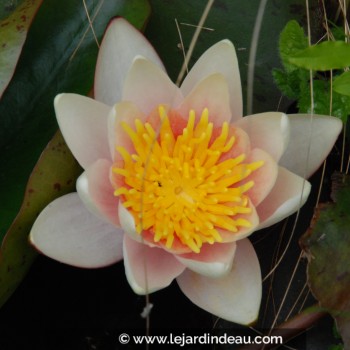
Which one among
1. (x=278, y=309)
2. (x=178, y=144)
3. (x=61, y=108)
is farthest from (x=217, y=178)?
(x=278, y=309)

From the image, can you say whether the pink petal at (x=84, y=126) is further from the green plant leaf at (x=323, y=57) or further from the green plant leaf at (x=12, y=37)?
the green plant leaf at (x=323, y=57)

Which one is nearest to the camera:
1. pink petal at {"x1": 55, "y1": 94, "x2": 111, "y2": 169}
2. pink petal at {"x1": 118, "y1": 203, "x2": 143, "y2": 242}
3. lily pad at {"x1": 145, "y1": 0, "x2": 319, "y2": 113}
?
pink petal at {"x1": 118, "y1": 203, "x2": 143, "y2": 242}

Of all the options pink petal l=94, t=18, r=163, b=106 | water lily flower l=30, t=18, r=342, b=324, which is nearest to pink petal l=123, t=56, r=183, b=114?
water lily flower l=30, t=18, r=342, b=324

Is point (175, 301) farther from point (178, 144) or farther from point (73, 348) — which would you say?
point (178, 144)

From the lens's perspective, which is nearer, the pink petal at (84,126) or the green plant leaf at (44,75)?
the pink petal at (84,126)

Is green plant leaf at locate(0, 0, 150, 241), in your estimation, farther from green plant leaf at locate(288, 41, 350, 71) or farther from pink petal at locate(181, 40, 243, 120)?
green plant leaf at locate(288, 41, 350, 71)

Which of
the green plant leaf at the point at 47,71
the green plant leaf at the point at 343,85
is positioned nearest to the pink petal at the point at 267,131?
the green plant leaf at the point at 343,85
